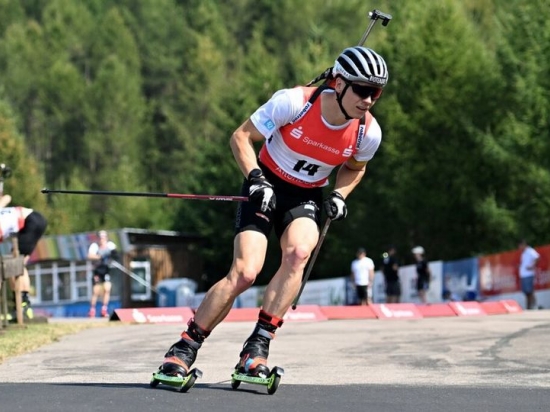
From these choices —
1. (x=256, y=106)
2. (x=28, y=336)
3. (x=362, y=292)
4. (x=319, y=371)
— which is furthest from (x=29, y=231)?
(x=256, y=106)

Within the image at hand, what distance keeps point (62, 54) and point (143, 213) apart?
784 inches

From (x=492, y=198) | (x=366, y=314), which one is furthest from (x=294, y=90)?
(x=492, y=198)

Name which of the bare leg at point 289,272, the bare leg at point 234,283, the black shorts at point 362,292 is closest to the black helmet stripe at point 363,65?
the bare leg at point 289,272

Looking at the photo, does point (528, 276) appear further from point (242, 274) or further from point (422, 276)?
point (242, 274)

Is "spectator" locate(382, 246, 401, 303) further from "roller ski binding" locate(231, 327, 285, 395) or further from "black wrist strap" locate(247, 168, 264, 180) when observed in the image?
"roller ski binding" locate(231, 327, 285, 395)

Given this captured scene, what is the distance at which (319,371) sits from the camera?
9859mm

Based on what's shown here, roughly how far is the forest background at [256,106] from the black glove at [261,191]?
3944 cm

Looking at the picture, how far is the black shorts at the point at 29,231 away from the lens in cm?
1535

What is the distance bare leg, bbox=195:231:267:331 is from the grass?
3319mm

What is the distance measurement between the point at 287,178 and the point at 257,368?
131 centimetres

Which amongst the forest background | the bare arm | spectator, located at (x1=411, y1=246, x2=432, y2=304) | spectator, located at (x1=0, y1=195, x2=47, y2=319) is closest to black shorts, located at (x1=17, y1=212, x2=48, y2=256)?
spectator, located at (x1=0, y1=195, x2=47, y2=319)

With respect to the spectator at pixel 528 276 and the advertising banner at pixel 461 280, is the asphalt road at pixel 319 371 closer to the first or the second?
the spectator at pixel 528 276

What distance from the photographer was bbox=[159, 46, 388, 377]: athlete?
770 centimetres

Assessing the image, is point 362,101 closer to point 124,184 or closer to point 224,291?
point 224,291
